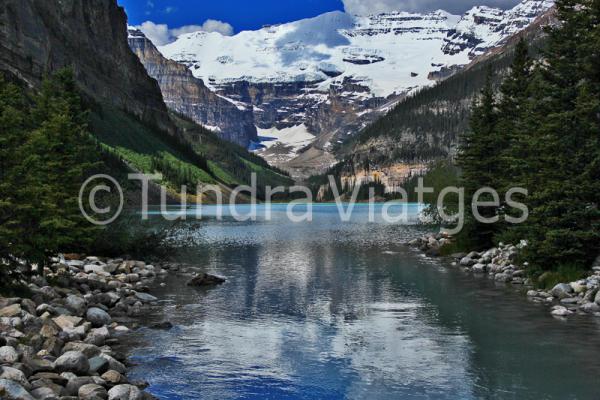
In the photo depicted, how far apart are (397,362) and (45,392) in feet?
38.4

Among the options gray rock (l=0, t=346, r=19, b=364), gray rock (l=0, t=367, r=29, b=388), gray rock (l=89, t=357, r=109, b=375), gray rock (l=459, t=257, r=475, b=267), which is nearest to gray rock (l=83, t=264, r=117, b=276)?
gray rock (l=89, t=357, r=109, b=375)

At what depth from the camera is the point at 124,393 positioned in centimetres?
1587

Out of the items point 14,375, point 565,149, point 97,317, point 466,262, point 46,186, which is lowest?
point 97,317

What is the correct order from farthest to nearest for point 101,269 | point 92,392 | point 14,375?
point 101,269 < point 92,392 < point 14,375

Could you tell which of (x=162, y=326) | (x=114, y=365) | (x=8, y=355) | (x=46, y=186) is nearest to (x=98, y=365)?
(x=114, y=365)

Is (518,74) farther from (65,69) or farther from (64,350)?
(64,350)

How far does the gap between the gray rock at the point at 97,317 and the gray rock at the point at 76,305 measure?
367 millimetres

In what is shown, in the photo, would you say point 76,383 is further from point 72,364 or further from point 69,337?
point 69,337

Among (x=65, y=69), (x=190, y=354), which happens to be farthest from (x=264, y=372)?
(x=65, y=69)

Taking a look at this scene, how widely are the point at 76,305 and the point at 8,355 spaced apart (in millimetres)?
9345

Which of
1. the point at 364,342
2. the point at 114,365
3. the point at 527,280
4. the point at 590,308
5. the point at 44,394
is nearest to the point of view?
the point at 44,394

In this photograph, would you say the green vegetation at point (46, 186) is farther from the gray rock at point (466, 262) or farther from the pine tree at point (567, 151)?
the pine tree at point (567, 151)

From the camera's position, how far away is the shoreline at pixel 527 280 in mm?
28922

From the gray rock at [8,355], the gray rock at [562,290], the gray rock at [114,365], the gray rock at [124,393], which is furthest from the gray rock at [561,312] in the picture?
the gray rock at [8,355]
